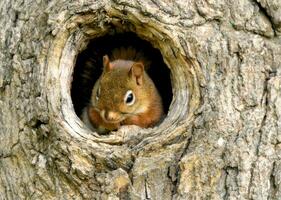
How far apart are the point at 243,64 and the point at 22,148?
4.04 feet

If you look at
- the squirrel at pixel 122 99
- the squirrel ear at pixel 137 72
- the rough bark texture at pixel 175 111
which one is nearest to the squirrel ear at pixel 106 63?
the squirrel at pixel 122 99

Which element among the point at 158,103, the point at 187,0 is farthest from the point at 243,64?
the point at 158,103

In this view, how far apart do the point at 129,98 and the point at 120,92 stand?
7 cm

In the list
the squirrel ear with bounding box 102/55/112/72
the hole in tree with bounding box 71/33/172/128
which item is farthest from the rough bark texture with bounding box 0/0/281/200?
the hole in tree with bounding box 71/33/172/128

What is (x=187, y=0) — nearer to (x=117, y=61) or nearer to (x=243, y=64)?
(x=243, y=64)

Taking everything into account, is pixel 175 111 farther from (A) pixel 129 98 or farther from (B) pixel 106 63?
(B) pixel 106 63

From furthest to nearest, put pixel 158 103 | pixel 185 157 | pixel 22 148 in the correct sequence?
pixel 158 103
pixel 22 148
pixel 185 157

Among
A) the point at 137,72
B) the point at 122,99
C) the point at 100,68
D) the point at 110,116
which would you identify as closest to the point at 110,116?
the point at 110,116

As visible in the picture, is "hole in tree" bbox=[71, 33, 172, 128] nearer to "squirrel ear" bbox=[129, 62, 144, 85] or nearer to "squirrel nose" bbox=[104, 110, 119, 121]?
"squirrel ear" bbox=[129, 62, 144, 85]

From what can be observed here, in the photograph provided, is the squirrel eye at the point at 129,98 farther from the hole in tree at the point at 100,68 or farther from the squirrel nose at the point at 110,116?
the hole in tree at the point at 100,68

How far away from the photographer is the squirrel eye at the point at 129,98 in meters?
4.34

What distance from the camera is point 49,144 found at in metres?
4.07

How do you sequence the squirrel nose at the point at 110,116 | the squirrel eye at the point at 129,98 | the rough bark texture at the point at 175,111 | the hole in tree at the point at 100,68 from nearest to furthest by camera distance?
1. the rough bark texture at the point at 175,111
2. the squirrel nose at the point at 110,116
3. the squirrel eye at the point at 129,98
4. the hole in tree at the point at 100,68

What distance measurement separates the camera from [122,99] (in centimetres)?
432
